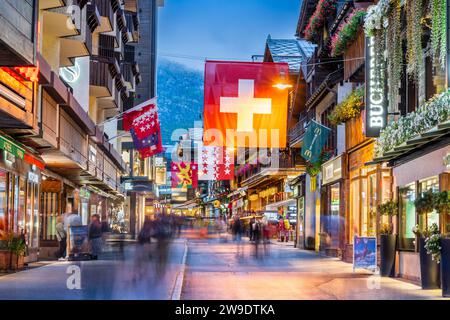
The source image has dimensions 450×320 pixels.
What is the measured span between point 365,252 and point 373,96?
4404 mm

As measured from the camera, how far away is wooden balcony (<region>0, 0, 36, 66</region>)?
17.9m

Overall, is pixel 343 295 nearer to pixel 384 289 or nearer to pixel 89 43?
pixel 384 289

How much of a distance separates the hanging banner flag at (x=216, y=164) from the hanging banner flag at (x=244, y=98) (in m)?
37.4

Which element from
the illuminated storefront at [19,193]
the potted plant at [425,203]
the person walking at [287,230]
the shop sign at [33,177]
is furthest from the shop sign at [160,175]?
the potted plant at [425,203]

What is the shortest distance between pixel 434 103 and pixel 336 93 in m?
18.2

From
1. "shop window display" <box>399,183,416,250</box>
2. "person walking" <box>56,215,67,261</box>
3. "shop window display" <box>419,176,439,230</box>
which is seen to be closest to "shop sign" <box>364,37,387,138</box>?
"shop window display" <box>399,183,416,250</box>

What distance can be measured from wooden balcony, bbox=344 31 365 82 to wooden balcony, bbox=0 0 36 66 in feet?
38.1

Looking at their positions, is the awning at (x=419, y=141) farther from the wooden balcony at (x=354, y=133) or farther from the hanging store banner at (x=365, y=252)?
the wooden balcony at (x=354, y=133)

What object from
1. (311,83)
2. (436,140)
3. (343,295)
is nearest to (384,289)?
(343,295)

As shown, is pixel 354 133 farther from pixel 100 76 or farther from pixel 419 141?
pixel 100 76

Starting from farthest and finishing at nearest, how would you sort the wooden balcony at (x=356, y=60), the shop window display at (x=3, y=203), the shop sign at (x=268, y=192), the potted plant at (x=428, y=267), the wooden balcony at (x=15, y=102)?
the shop sign at (x=268, y=192)
the wooden balcony at (x=356, y=60)
the shop window display at (x=3, y=203)
the wooden balcony at (x=15, y=102)
the potted plant at (x=428, y=267)

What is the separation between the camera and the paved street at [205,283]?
16297 mm

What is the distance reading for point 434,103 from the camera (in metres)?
17.9

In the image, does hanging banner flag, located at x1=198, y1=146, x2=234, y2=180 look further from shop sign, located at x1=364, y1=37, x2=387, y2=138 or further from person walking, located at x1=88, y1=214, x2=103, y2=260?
shop sign, located at x1=364, y1=37, x2=387, y2=138
